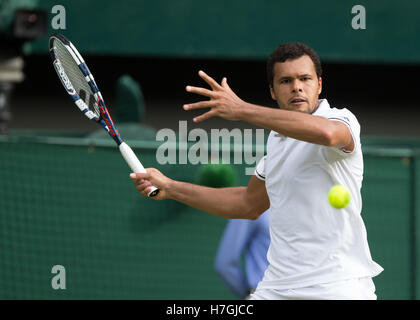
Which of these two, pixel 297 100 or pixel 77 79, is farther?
pixel 77 79

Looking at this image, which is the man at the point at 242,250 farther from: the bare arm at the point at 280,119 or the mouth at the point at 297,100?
the bare arm at the point at 280,119

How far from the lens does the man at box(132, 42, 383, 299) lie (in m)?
2.99

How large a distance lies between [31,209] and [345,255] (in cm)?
339

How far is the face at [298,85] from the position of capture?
10.7 ft

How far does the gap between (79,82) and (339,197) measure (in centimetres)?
175

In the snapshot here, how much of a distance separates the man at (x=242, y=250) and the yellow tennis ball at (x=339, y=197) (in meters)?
1.47

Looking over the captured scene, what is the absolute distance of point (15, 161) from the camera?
5.88 metres

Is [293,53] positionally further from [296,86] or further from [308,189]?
[308,189]

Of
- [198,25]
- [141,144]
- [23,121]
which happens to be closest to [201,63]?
[198,25]

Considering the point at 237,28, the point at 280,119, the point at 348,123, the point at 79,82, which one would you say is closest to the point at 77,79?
the point at 79,82

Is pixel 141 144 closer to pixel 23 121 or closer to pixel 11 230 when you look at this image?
pixel 11 230

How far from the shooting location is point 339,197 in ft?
9.86

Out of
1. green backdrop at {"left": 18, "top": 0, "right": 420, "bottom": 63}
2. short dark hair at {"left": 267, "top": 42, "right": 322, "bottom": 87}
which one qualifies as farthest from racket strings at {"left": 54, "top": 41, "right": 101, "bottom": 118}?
green backdrop at {"left": 18, "top": 0, "right": 420, "bottom": 63}

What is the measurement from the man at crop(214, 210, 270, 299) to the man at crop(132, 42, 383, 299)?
1134 mm
